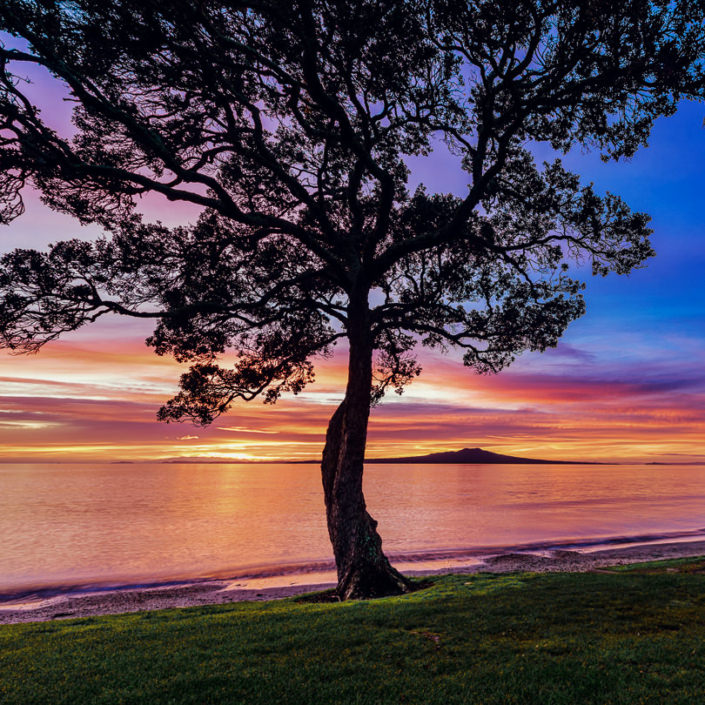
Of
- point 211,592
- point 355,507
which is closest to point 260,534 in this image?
point 211,592

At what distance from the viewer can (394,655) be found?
607cm

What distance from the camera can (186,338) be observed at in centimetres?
1405

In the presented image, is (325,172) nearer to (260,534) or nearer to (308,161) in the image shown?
(308,161)

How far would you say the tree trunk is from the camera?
39.2ft

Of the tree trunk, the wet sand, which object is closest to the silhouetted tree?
the tree trunk

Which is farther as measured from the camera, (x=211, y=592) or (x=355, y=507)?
(x=211, y=592)

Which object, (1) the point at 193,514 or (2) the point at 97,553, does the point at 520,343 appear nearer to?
(2) the point at 97,553

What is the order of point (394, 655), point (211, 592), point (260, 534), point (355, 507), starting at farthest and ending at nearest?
point (260, 534)
point (211, 592)
point (355, 507)
point (394, 655)

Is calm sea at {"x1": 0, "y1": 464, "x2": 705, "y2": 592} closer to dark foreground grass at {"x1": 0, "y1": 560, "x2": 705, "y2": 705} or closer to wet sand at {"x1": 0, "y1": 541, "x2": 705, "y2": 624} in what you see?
wet sand at {"x1": 0, "y1": 541, "x2": 705, "y2": 624}

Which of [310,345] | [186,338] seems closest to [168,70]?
[186,338]

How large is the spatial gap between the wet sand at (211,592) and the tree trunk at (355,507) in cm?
674

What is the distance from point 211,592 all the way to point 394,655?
54.6ft

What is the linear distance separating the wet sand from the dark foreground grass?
358 inches

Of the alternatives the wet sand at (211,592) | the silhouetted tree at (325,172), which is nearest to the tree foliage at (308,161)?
the silhouetted tree at (325,172)
